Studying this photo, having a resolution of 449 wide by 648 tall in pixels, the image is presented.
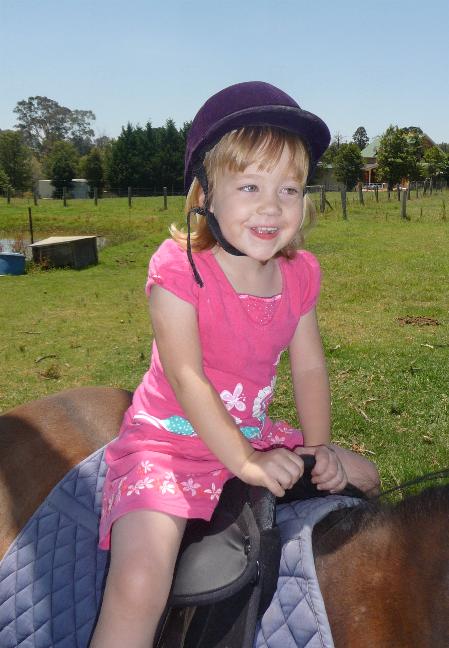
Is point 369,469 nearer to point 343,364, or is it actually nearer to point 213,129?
point 213,129

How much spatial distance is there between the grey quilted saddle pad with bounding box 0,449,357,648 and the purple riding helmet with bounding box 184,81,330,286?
2.36 feet

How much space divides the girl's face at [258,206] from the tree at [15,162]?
58.9 meters

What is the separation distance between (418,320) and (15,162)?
182 feet

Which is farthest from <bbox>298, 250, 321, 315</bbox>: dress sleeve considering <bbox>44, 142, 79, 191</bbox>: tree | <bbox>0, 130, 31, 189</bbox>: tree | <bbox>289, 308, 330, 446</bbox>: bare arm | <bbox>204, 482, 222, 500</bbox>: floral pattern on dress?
<bbox>44, 142, 79, 191</bbox>: tree

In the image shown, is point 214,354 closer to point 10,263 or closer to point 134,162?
point 10,263

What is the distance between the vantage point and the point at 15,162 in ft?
189

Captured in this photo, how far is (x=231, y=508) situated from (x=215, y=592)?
0.20 metres

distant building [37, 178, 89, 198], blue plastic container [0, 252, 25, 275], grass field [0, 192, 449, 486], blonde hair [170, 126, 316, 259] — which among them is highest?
distant building [37, 178, 89, 198]

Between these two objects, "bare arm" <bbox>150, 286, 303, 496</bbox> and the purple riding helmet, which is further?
the purple riding helmet

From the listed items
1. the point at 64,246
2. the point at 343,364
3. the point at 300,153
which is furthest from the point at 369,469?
the point at 64,246

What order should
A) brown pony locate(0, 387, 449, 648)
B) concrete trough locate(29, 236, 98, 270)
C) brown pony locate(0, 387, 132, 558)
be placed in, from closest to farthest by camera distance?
brown pony locate(0, 387, 449, 648) → brown pony locate(0, 387, 132, 558) → concrete trough locate(29, 236, 98, 270)

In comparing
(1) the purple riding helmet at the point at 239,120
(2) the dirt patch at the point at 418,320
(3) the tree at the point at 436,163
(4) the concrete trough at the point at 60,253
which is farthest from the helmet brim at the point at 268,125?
(3) the tree at the point at 436,163

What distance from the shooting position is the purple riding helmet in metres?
1.64

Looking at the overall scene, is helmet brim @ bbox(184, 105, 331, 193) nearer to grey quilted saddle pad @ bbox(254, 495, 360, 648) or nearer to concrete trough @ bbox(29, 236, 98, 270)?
grey quilted saddle pad @ bbox(254, 495, 360, 648)
